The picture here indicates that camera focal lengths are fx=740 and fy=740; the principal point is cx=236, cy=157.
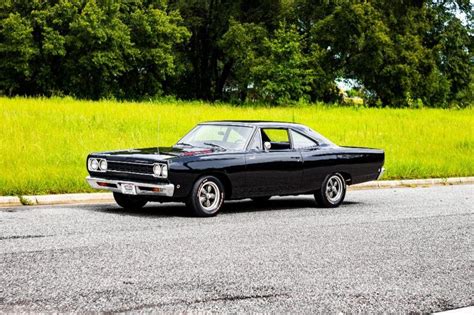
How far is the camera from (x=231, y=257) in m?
7.61

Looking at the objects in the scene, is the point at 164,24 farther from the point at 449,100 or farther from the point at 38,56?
the point at 449,100

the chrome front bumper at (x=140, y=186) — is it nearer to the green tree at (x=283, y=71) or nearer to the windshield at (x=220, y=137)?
the windshield at (x=220, y=137)

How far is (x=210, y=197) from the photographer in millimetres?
10719

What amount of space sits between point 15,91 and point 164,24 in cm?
1128

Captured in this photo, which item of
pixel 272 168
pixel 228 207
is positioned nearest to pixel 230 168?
pixel 272 168

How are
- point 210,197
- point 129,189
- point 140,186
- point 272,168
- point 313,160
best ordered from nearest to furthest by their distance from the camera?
point 140,186
point 129,189
point 210,197
point 272,168
point 313,160

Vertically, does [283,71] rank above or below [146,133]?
above

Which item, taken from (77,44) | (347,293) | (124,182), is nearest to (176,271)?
(347,293)

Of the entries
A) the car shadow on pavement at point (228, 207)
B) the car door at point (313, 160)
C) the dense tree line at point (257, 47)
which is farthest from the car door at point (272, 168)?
the dense tree line at point (257, 47)

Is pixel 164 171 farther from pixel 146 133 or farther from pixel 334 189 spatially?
pixel 146 133

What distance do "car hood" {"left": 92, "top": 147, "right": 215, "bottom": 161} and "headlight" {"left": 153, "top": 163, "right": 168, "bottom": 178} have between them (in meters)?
0.09

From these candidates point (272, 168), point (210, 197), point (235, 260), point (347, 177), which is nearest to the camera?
point (235, 260)

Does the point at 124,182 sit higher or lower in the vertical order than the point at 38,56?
lower

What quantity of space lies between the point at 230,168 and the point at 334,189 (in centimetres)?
242
